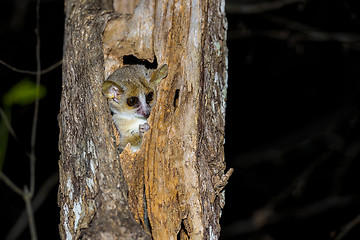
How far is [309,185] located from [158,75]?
16.7 feet

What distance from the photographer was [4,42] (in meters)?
5.55

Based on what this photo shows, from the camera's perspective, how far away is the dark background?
5.60 m

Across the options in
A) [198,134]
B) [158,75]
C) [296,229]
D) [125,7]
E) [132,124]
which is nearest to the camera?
[198,134]

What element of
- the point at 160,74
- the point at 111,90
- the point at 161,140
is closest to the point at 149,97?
the point at 111,90

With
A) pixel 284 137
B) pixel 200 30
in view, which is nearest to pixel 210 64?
pixel 200 30

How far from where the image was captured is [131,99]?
3510 mm

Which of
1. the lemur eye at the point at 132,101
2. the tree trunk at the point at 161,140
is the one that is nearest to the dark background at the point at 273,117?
the lemur eye at the point at 132,101

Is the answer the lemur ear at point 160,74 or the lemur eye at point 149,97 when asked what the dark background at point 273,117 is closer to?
the lemur eye at point 149,97

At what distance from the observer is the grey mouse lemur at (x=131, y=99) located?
3.39 metres

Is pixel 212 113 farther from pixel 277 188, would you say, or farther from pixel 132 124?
pixel 277 188

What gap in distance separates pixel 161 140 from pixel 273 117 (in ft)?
18.0

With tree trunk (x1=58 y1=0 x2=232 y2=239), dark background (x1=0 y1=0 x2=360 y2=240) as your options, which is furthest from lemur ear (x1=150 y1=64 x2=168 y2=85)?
dark background (x1=0 y1=0 x2=360 y2=240)

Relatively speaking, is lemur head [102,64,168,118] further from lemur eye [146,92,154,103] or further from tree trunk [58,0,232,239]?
tree trunk [58,0,232,239]

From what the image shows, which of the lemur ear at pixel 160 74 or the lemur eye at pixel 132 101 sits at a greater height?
the lemur ear at pixel 160 74
